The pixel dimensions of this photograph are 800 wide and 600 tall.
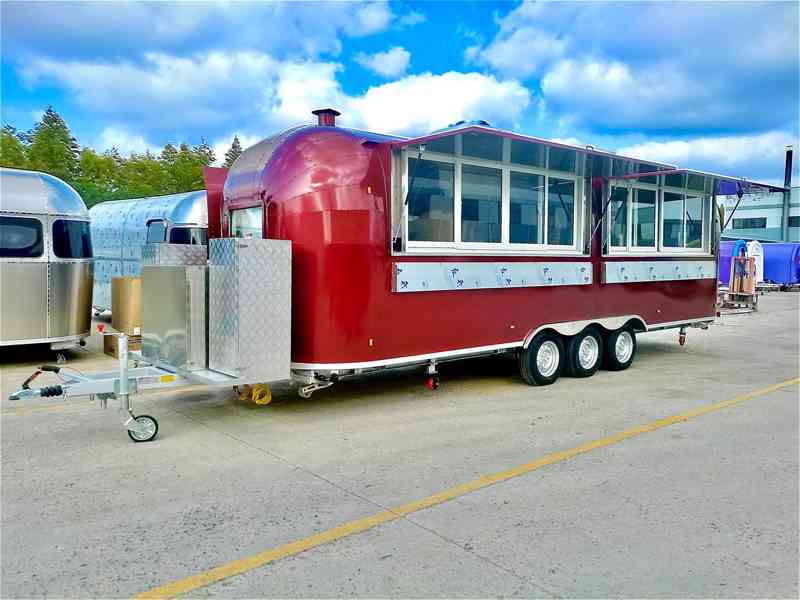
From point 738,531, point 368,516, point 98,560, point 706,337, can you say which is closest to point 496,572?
point 368,516

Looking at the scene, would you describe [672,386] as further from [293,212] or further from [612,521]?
[293,212]

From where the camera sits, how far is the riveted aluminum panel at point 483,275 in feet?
24.3

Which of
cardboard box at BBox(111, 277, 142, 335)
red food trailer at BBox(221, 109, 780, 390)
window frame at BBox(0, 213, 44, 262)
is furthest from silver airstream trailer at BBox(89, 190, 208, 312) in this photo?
Result: red food trailer at BBox(221, 109, 780, 390)

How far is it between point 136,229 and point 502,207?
1134 cm

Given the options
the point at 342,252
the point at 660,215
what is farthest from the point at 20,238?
the point at 660,215

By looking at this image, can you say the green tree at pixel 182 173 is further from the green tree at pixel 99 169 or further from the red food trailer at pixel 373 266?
the red food trailer at pixel 373 266

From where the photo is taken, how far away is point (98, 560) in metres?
3.88

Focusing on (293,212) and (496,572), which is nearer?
(496,572)

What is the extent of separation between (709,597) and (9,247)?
1056 centimetres

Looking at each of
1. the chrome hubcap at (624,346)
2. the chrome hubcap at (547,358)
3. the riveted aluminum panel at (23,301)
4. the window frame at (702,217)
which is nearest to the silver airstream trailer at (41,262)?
the riveted aluminum panel at (23,301)

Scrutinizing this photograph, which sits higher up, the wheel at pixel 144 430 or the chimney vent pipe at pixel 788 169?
the chimney vent pipe at pixel 788 169

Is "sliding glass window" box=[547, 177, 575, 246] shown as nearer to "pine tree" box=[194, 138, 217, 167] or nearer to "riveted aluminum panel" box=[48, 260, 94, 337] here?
"riveted aluminum panel" box=[48, 260, 94, 337]

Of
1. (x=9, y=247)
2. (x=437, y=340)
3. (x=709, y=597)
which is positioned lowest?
(x=709, y=597)

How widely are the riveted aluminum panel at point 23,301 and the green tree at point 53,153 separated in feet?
87.6
